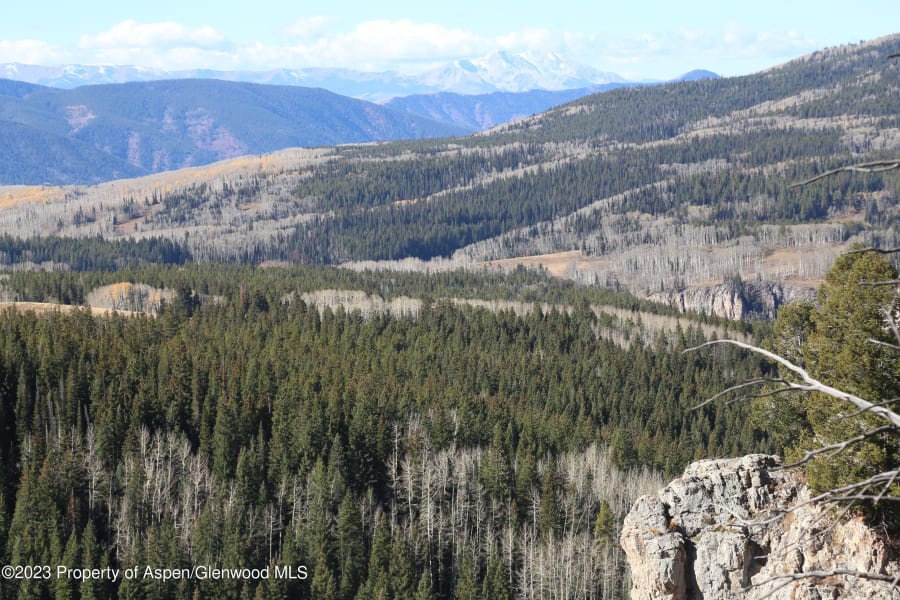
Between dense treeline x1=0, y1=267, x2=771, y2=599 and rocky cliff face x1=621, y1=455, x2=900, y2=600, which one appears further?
dense treeline x1=0, y1=267, x2=771, y2=599

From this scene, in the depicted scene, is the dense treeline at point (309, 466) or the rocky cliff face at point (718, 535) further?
the dense treeline at point (309, 466)

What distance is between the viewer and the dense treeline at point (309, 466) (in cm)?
6694

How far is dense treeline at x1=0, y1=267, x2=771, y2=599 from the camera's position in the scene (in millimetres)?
66938

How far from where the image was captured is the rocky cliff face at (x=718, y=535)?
3647 cm

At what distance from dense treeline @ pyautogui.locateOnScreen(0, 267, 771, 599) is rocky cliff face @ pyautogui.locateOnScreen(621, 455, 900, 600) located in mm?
26496

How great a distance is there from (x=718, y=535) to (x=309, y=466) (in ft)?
153

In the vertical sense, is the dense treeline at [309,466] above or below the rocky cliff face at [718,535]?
below

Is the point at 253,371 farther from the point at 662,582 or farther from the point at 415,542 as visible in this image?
the point at 662,582

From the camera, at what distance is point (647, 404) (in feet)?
386

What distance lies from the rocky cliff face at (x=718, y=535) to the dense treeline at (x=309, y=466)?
26496 millimetres

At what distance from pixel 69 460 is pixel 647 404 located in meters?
66.5

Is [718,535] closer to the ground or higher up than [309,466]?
higher up

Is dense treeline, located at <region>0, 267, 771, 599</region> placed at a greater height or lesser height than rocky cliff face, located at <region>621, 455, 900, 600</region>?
lesser

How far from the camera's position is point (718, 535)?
38.8 meters
